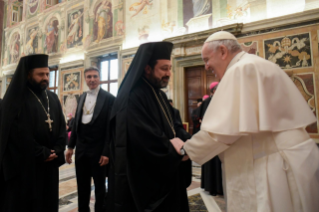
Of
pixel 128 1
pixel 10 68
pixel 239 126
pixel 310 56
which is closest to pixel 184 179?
pixel 239 126

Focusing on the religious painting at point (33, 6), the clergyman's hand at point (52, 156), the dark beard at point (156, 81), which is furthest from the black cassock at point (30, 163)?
the religious painting at point (33, 6)

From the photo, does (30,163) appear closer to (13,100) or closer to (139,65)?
(13,100)

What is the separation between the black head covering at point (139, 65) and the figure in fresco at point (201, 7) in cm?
613

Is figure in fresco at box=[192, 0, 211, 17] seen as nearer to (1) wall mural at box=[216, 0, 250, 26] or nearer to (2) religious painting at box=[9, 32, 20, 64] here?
(1) wall mural at box=[216, 0, 250, 26]

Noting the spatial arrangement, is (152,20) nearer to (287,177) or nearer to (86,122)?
(86,122)

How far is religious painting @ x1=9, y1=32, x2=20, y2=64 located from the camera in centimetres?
1322

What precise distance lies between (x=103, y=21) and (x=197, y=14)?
14.8 feet

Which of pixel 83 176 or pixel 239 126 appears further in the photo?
pixel 83 176

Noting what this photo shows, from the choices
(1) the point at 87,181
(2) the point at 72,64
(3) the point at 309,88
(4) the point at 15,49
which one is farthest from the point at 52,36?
(3) the point at 309,88

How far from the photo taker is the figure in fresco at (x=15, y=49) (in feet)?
43.4

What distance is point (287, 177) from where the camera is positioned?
4.21ft

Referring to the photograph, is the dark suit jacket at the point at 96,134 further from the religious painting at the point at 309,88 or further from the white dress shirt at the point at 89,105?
the religious painting at the point at 309,88

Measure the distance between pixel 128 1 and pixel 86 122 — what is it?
7659 millimetres

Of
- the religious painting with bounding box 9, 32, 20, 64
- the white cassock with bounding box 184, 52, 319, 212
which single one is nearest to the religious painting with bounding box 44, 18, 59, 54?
the religious painting with bounding box 9, 32, 20, 64
